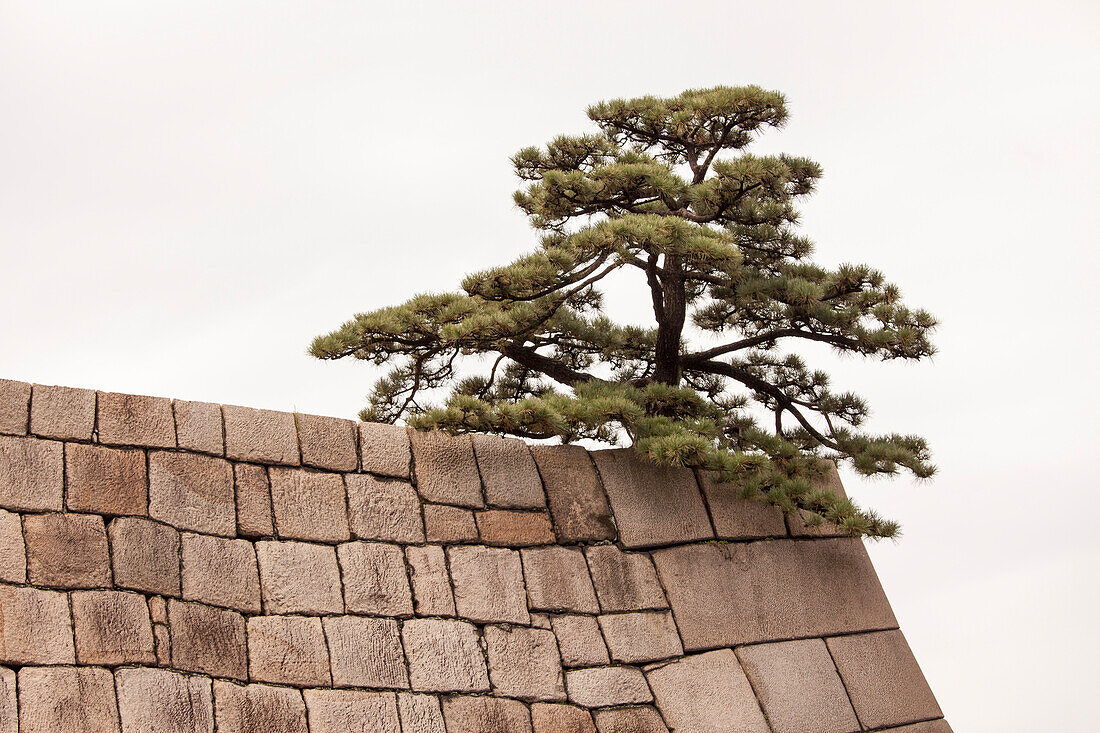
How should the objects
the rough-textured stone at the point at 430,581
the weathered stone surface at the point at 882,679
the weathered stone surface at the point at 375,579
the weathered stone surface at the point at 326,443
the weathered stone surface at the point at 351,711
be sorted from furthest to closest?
the weathered stone surface at the point at 882,679, the weathered stone surface at the point at 326,443, the rough-textured stone at the point at 430,581, the weathered stone surface at the point at 375,579, the weathered stone surface at the point at 351,711

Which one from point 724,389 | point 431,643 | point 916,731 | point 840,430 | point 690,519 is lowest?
point 916,731

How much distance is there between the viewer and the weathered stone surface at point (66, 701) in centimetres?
397

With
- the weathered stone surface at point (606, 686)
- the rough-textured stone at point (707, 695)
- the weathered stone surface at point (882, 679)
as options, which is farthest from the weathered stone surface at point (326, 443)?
the weathered stone surface at point (882, 679)

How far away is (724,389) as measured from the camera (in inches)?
266

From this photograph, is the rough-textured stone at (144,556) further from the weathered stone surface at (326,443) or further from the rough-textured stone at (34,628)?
the weathered stone surface at (326,443)

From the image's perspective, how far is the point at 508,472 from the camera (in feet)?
18.0

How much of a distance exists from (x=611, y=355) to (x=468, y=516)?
176cm

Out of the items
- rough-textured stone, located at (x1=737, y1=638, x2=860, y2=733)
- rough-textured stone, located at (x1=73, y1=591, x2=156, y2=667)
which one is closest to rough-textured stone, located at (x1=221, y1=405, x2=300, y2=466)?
rough-textured stone, located at (x1=73, y1=591, x2=156, y2=667)

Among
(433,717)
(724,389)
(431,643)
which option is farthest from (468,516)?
(724,389)

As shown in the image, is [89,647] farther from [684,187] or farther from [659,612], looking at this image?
[684,187]

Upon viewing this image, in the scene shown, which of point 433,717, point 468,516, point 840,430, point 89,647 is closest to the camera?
point 89,647

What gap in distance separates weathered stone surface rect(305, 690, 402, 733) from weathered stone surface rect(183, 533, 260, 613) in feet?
1.56

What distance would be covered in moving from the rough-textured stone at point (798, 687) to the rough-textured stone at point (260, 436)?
2464 mm

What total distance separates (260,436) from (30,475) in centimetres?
98
